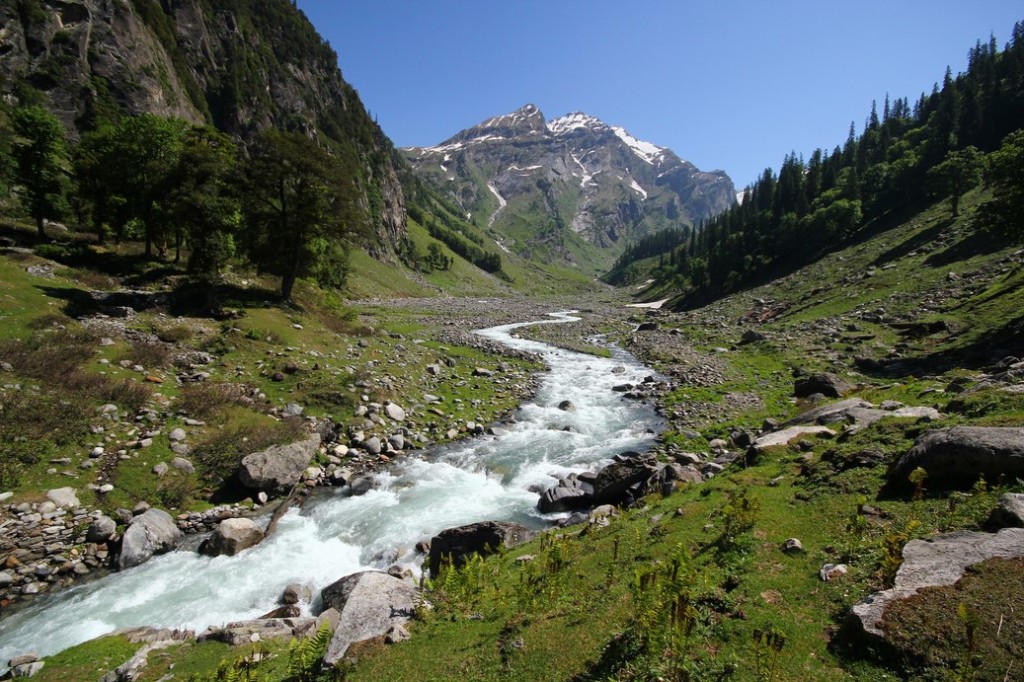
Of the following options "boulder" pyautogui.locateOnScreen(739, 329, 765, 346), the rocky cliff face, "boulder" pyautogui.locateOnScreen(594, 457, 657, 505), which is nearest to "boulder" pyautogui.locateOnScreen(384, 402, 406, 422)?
"boulder" pyautogui.locateOnScreen(594, 457, 657, 505)

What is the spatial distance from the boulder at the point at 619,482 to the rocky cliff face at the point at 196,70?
50039mm

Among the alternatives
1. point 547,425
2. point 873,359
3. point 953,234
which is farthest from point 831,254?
point 547,425

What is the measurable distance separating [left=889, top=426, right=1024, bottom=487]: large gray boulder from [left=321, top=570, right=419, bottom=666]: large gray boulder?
13.1m

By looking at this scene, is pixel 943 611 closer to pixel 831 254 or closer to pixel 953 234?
pixel 953 234

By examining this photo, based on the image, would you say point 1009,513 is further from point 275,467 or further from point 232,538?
point 275,467

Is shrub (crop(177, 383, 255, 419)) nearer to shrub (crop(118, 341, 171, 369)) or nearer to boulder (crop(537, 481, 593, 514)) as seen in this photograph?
shrub (crop(118, 341, 171, 369))

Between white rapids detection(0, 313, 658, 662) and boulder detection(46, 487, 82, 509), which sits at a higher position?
boulder detection(46, 487, 82, 509)

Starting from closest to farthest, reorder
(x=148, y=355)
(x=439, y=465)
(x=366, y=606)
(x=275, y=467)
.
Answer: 1. (x=366, y=606)
2. (x=275, y=467)
3. (x=439, y=465)
4. (x=148, y=355)

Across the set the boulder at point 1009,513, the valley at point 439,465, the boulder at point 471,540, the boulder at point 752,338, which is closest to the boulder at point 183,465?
the valley at point 439,465

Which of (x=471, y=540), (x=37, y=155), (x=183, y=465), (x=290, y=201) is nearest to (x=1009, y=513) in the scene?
(x=471, y=540)

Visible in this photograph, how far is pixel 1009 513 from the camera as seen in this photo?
26.5 ft

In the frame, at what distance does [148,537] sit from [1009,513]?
75.9 feet

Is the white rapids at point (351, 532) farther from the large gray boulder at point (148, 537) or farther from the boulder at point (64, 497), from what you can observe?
the boulder at point (64, 497)

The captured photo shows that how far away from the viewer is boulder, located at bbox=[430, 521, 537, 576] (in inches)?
585
